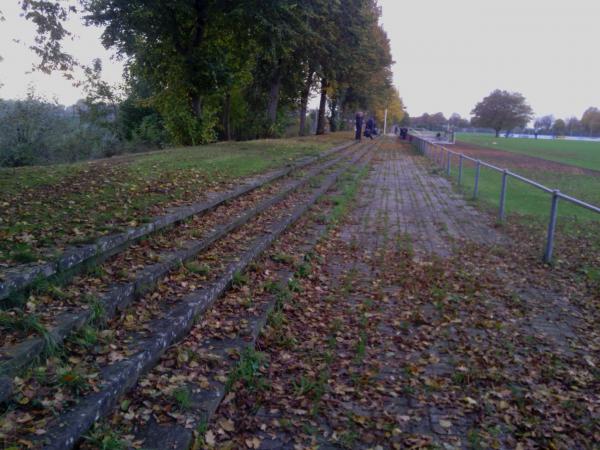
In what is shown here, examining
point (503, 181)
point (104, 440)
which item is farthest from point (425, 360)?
point (503, 181)

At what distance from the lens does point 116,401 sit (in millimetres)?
3303

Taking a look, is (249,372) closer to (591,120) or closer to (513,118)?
(513,118)

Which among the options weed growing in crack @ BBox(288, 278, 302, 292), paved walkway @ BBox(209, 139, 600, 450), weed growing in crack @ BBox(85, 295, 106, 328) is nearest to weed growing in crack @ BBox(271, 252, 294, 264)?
paved walkway @ BBox(209, 139, 600, 450)

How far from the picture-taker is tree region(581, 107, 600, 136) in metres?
132

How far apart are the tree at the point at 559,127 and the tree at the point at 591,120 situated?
15.6 feet

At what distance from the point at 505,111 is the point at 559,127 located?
2459 cm

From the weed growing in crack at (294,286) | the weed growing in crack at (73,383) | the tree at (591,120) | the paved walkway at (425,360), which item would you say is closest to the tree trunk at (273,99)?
the paved walkway at (425,360)

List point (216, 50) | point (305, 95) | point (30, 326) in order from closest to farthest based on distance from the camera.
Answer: point (30, 326), point (216, 50), point (305, 95)

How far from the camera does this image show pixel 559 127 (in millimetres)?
147375

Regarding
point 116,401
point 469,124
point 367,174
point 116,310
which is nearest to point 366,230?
point 116,310

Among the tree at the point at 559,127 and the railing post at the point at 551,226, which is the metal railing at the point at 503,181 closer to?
the railing post at the point at 551,226

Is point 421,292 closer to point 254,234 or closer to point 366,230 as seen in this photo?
point 254,234

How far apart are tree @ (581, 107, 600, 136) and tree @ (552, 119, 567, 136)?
4.74 m

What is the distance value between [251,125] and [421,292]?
27.5 m
